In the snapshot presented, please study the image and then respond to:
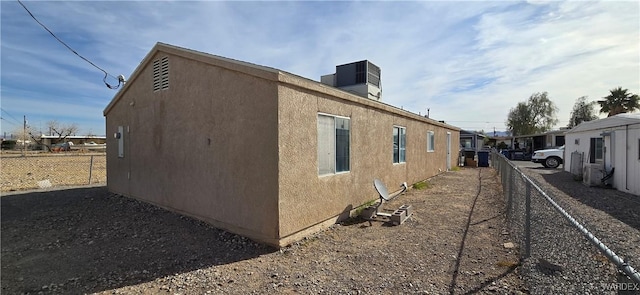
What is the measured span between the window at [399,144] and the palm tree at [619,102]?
3236 centimetres

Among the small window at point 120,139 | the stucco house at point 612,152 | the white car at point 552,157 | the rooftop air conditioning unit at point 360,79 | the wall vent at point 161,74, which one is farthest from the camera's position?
the white car at point 552,157

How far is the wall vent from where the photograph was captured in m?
6.86

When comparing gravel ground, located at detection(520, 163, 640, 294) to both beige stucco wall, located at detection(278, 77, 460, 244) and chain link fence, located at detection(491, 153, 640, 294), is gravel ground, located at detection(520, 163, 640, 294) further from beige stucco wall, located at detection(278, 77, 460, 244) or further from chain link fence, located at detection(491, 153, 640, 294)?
beige stucco wall, located at detection(278, 77, 460, 244)

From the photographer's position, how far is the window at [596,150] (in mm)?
11938

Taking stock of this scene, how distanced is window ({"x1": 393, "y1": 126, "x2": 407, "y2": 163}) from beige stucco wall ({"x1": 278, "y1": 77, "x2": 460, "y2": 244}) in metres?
0.25

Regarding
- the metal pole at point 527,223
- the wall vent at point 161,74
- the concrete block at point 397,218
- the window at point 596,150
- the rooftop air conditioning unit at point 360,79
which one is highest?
the rooftop air conditioning unit at point 360,79

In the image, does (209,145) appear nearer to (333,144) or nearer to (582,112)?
(333,144)

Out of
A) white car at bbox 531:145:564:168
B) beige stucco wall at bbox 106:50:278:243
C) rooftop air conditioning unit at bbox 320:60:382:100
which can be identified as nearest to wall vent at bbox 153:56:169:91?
beige stucco wall at bbox 106:50:278:243

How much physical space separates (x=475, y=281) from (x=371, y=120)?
457cm

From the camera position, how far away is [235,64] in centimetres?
508

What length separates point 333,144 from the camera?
6.06 m

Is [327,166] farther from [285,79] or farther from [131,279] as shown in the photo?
[131,279]

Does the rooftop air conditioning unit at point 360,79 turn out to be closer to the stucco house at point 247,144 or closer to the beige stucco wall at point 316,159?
the beige stucco wall at point 316,159

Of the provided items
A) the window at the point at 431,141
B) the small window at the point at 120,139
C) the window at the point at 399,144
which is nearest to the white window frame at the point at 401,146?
the window at the point at 399,144
